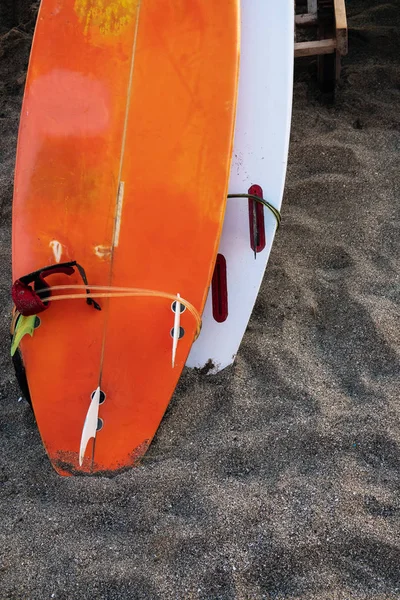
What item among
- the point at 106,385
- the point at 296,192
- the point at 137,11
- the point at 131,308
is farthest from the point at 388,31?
the point at 106,385

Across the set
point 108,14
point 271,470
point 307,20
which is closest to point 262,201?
Answer: point 108,14

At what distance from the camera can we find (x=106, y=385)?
1.99 metres

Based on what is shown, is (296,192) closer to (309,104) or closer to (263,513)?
(309,104)

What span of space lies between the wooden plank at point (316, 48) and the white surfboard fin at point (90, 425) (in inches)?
77.3

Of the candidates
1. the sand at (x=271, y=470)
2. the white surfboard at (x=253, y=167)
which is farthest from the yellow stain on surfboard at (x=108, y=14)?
the sand at (x=271, y=470)

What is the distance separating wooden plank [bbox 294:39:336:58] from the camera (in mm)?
2965

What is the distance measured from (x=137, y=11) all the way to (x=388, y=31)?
197 centimetres

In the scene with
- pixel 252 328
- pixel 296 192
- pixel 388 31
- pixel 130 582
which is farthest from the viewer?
pixel 388 31

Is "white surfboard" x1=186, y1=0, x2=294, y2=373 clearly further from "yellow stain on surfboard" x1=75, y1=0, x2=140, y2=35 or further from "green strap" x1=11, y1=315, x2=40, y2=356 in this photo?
"green strap" x1=11, y1=315, x2=40, y2=356

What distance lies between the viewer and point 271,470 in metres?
1.84

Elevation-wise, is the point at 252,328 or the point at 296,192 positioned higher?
the point at 296,192

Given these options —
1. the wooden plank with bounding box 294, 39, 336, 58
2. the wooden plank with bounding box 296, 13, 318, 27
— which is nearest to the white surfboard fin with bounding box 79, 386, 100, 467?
the wooden plank with bounding box 294, 39, 336, 58

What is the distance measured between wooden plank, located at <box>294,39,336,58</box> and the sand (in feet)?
2.49

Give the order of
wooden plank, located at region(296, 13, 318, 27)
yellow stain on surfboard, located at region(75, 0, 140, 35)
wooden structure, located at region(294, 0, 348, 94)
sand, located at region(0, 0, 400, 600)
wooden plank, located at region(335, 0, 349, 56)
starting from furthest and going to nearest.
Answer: wooden plank, located at region(296, 13, 318, 27), wooden structure, located at region(294, 0, 348, 94), wooden plank, located at region(335, 0, 349, 56), yellow stain on surfboard, located at region(75, 0, 140, 35), sand, located at region(0, 0, 400, 600)
